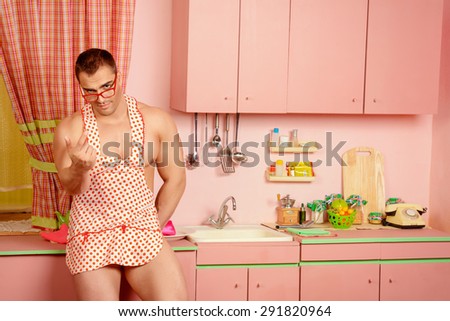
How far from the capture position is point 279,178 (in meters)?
4.72

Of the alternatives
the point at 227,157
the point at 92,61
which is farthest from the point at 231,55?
the point at 92,61

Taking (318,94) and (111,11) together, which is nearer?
(111,11)

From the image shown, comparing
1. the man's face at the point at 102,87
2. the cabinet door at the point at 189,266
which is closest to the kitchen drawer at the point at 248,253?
the cabinet door at the point at 189,266

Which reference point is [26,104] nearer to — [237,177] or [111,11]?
[111,11]

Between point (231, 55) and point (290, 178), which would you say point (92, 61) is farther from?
point (290, 178)

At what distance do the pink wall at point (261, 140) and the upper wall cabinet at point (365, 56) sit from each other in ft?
1.10

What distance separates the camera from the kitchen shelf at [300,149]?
15.5 feet

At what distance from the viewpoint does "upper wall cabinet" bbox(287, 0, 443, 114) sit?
4.45 metres

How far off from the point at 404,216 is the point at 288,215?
2.15 feet

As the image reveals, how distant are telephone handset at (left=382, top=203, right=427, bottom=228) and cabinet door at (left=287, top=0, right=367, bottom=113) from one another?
662 millimetres

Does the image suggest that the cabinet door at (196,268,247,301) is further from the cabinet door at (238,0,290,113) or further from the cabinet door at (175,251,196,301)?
the cabinet door at (238,0,290,113)

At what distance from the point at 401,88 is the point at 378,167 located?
0.54 meters
